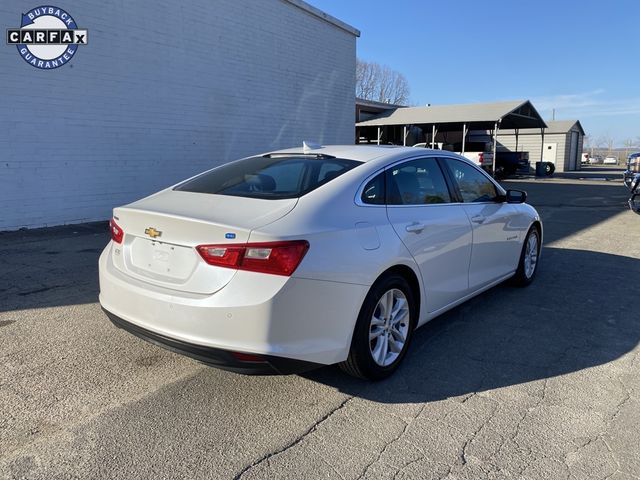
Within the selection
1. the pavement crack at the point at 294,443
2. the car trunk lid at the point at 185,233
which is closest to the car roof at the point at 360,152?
the car trunk lid at the point at 185,233

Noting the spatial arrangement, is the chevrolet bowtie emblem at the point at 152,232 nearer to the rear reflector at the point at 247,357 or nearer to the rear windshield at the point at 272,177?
the rear windshield at the point at 272,177

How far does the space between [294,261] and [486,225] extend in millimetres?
2629

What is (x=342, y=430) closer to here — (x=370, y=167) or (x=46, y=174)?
(x=370, y=167)

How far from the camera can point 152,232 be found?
314 centimetres

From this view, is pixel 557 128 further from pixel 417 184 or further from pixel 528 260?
pixel 417 184

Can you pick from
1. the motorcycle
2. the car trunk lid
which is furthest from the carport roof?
the car trunk lid

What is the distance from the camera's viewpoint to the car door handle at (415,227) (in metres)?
3.64

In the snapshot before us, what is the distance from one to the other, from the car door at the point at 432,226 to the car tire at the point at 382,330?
11.3 inches

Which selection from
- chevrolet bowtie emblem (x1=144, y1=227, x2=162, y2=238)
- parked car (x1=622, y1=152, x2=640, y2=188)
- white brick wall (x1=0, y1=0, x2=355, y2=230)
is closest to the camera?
chevrolet bowtie emblem (x1=144, y1=227, x2=162, y2=238)

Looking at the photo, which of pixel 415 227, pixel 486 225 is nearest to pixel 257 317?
pixel 415 227

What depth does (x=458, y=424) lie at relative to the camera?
9.87ft

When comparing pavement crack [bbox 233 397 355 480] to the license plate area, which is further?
the license plate area

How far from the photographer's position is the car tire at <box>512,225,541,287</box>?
577 centimetres

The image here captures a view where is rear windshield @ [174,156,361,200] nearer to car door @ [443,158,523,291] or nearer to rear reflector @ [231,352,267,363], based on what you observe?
rear reflector @ [231,352,267,363]
